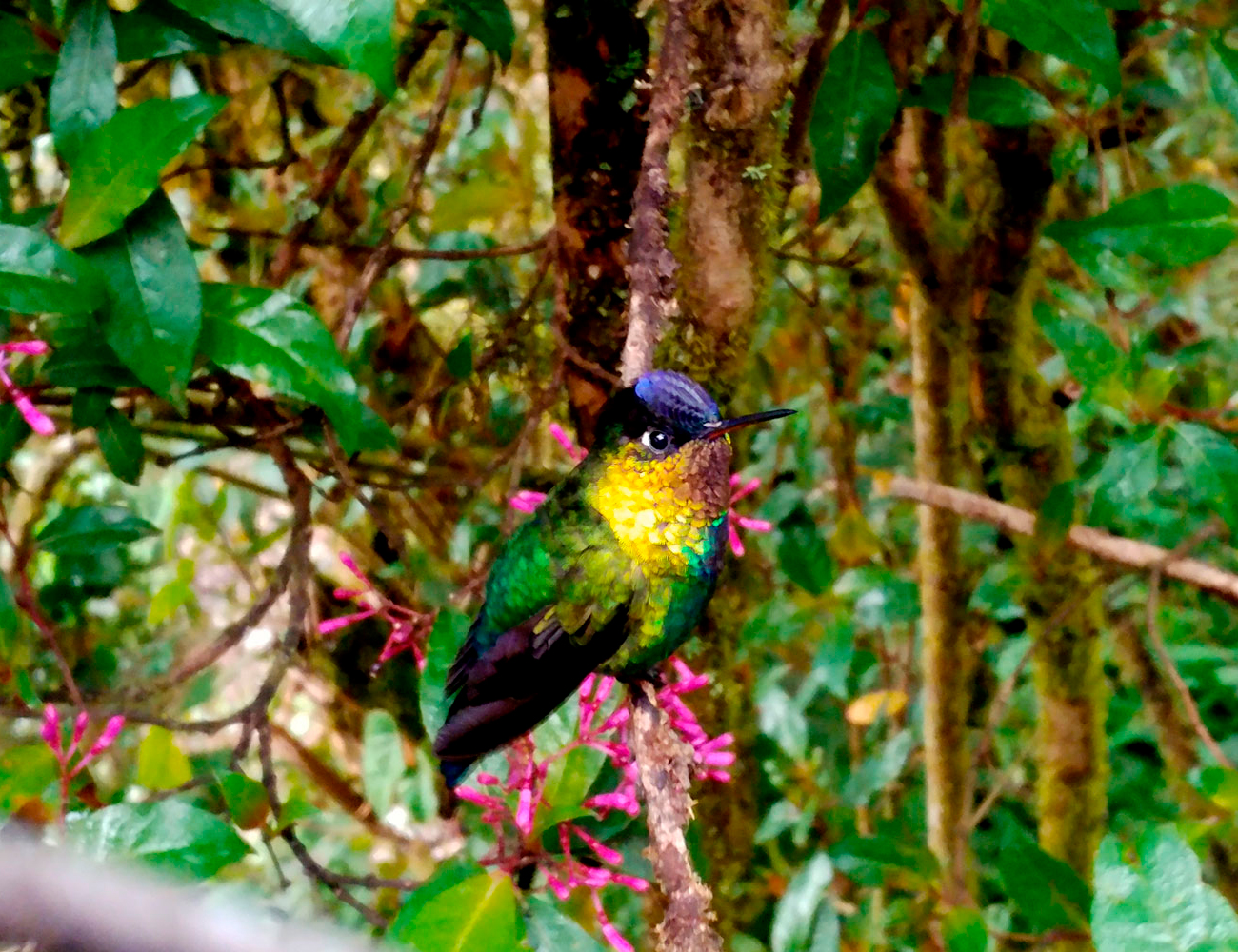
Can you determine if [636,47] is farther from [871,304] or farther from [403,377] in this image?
[871,304]

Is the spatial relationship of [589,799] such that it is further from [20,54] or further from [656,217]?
[20,54]

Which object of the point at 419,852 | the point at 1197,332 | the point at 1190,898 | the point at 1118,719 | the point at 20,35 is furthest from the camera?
the point at 1197,332

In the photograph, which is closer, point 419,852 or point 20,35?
point 20,35

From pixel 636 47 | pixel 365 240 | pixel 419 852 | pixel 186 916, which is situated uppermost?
pixel 636 47

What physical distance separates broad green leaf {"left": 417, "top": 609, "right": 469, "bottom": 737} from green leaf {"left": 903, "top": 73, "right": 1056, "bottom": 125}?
0.88m

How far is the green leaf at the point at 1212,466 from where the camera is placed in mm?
1300

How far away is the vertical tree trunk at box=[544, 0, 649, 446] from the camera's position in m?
1.27

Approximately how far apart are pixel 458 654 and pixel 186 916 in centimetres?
87

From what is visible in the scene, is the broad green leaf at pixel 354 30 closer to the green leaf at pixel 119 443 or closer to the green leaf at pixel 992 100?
the green leaf at pixel 119 443

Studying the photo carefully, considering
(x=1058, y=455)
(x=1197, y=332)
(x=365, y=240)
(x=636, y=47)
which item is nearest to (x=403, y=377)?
(x=365, y=240)

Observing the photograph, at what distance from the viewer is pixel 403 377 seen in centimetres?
199

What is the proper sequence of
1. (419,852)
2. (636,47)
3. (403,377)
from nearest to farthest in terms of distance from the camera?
1. (636,47)
2. (403,377)
3. (419,852)

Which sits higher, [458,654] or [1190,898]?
[458,654]

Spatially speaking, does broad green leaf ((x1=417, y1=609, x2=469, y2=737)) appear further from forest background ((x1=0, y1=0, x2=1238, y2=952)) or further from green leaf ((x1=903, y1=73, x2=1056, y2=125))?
green leaf ((x1=903, y1=73, x2=1056, y2=125))
